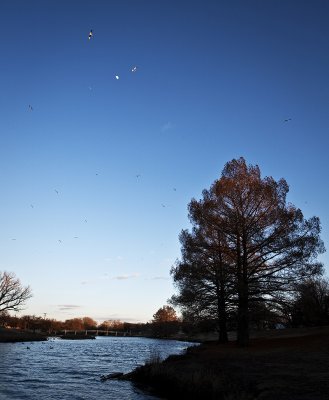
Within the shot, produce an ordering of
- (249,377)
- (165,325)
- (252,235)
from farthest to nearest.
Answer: (165,325) → (252,235) → (249,377)

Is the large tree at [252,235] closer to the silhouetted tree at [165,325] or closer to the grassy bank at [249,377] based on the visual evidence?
the grassy bank at [249,377]

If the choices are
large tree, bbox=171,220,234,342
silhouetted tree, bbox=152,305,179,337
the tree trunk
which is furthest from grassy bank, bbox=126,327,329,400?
silhouetted tree, bbox=152,305,179,337

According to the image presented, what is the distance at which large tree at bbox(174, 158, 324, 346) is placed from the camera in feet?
98.2

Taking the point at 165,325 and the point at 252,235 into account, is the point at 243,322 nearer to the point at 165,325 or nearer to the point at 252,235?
the point at 252,235

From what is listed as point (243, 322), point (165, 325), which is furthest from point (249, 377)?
point (165, 325)

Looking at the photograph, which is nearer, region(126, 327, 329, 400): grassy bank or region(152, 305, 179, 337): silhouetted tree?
region(126, 327, 329, 400): grassy bank

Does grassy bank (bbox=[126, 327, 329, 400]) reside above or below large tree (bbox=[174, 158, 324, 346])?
below

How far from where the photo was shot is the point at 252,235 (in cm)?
3069

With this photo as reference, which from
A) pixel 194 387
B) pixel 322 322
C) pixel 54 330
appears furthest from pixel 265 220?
pixel 54 330

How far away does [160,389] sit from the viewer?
60.1 feet

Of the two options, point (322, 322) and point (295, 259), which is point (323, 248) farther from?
point (322, 322)

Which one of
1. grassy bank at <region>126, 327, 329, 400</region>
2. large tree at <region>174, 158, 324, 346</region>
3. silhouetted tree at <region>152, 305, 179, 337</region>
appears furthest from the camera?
silhouetted tree at <region>152, 305, 179, 337</region>

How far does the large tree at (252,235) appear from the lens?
29.9m

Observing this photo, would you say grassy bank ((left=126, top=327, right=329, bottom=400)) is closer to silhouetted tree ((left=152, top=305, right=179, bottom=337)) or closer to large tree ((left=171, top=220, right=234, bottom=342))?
large tree ((left=171, top=220, right=234, bottom=342))
